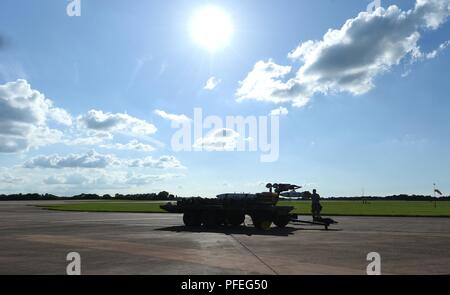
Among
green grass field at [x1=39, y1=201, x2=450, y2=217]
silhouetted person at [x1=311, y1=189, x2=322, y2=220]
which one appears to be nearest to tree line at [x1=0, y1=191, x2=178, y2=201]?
green grass field at [x1=39, y1=201, x2=450, y2=217]

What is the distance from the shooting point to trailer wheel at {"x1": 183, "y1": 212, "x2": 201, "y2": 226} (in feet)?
87.4

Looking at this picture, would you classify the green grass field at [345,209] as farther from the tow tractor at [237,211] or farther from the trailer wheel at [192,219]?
the trailer wheel at [192,219]

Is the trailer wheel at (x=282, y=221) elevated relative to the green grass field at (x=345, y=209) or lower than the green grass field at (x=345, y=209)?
elevated

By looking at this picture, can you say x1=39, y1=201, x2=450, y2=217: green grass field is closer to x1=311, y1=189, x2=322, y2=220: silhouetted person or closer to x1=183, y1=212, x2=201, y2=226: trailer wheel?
x1=311, y1=189, x2=322, y2=220: silhouetted person

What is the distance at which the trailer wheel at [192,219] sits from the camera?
87.4 feet

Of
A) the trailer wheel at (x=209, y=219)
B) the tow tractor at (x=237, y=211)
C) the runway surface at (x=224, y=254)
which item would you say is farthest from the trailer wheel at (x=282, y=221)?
the runway surface at (x=224, y=254)

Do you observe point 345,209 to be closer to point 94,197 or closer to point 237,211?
point 237,211

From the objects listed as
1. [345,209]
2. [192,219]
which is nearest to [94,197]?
[345,209]

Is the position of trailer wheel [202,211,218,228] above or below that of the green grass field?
above

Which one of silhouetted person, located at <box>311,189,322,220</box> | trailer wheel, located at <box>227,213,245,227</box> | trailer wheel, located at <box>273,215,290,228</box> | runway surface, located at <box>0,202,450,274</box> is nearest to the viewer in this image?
runway surface, located at <box>0,202,450,274</box>

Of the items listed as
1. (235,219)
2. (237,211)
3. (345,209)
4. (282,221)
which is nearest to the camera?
(237,211)

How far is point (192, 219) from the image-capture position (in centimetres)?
2678

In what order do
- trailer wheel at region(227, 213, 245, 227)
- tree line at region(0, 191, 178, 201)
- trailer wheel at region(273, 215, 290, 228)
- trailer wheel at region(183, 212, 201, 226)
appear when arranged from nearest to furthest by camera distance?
trailer wheel at region(227, 213, 245, 227), trailer wheel at region(273, 215, 290, 228), trailer wheel at region(183, 212, 201, 226), tree line at region(0, 191, 178, 201)

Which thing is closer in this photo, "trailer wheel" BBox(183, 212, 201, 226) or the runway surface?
the runway surface
